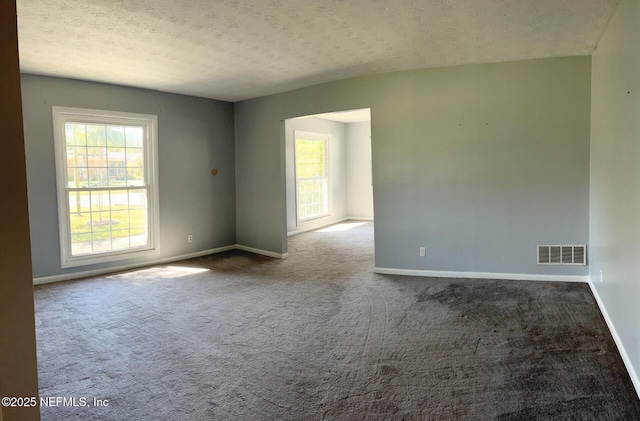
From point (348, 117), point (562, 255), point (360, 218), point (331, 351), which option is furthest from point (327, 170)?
point (331, 351)

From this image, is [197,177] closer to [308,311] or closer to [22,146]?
[308,311]

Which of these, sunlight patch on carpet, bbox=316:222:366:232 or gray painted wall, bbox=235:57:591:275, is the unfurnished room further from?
sunlight patch on carpet, bbox=316:222:366:232

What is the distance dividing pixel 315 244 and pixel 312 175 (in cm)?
251

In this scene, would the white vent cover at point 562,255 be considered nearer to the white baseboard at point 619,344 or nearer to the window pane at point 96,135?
the white baseboard at point 619,344

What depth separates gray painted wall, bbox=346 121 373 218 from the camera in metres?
10.8

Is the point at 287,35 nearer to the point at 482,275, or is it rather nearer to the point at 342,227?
the point at 482,275

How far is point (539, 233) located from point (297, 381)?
343 centimetres

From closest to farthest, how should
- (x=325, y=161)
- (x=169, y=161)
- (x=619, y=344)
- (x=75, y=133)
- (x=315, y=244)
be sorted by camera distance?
1. (x=619, y=344)
2. (x=75, y=133)
3. (x=169, y=161)
4. (x=315, y=244)
5. (x=325, y=161)

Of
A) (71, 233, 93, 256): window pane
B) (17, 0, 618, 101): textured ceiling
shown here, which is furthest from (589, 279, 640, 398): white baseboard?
(71, 233, 93, 256): window pane

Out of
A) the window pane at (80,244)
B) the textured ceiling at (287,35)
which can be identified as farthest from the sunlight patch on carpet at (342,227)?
the window pane at (80,244)

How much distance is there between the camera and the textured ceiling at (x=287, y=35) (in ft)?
10.2

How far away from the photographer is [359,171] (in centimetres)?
1093

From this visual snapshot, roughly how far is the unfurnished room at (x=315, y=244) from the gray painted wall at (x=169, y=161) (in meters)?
0.03

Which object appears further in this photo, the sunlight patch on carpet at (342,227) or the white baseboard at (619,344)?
the sunlight patch on carpet at (342,227)
